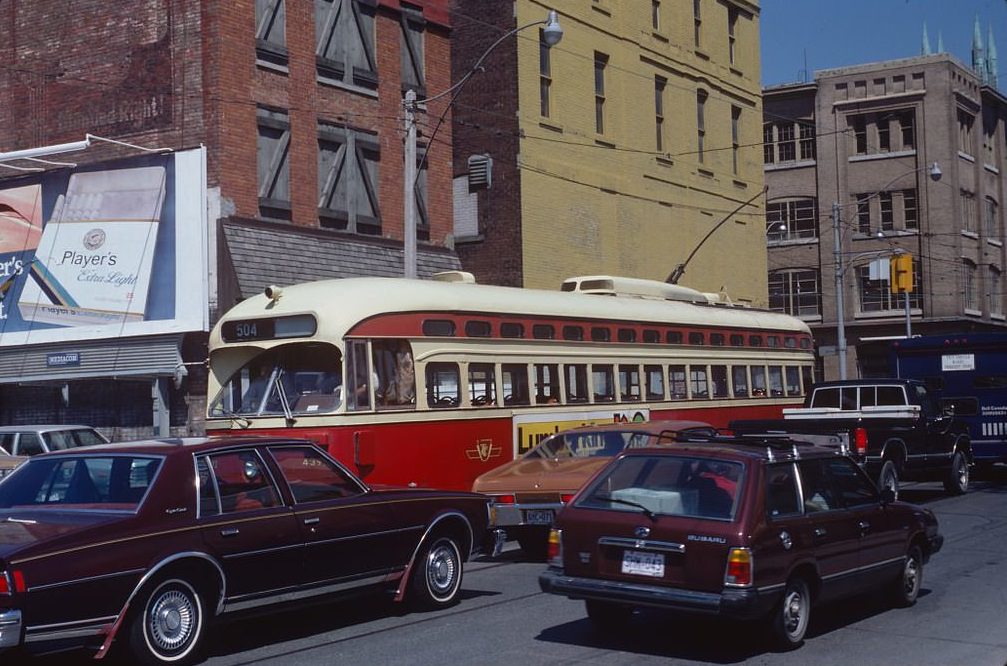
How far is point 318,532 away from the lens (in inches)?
386

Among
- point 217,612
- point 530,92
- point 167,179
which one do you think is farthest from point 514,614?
point 530,92

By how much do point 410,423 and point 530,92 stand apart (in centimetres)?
1656

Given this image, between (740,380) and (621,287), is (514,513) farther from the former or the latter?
(740,380)

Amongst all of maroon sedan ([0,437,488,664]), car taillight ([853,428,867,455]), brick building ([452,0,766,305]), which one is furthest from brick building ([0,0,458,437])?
maroon sedan ([0,437,488,664])

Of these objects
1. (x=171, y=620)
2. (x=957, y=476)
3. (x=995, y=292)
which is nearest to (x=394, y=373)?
(x=171, y=620)

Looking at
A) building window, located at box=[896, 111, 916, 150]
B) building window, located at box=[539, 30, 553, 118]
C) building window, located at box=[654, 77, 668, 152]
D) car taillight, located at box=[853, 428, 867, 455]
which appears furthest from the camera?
building window, located at box=[896, 111, 916, 150]

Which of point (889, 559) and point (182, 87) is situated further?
point (182, 87)

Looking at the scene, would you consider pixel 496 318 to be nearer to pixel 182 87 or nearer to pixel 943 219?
pixel 182 87

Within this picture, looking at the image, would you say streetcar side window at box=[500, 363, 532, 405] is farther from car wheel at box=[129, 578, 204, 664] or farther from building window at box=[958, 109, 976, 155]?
building window at box=[958, 109, 976, 155]

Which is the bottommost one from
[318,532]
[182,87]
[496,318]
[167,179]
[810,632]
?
[810,632]

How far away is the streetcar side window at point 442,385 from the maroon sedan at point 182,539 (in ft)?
16.6

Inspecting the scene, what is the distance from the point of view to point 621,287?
2200 centimetres

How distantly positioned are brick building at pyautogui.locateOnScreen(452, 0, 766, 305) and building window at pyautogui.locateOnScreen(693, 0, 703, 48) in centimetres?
5

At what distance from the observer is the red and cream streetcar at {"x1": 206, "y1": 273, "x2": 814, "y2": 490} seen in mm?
14781
